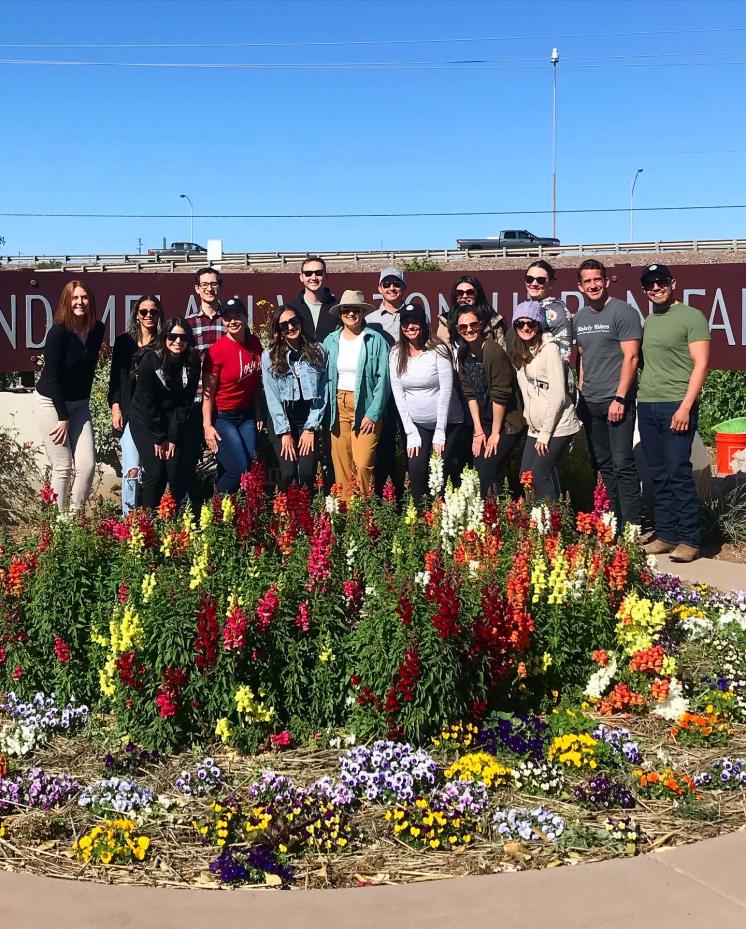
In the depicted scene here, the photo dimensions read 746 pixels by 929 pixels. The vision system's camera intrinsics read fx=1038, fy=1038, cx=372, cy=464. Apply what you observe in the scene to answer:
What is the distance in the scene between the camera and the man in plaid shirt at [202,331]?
22.3ft

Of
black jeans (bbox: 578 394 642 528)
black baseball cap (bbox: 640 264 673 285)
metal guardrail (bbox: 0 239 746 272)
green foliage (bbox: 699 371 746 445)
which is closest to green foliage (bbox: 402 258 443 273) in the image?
metal guardrail (bbox: 0 239 746 272)

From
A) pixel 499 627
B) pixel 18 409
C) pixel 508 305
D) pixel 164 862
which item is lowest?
pixel 164 862

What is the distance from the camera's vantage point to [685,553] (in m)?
6.97

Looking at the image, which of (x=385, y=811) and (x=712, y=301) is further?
(x=712, y=301)

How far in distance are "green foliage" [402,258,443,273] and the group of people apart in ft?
111

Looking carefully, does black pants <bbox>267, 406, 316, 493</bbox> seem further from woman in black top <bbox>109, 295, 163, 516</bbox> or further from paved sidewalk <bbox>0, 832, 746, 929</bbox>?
paved sidewalk <bbox>0, 832, 746, 929</bbox>

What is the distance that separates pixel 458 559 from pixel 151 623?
148 centimetres

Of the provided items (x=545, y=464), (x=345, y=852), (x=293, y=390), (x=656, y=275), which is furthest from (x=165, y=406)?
(x=345, y=852)

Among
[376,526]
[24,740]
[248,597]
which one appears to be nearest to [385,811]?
[248,597]

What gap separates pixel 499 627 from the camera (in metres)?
3.95

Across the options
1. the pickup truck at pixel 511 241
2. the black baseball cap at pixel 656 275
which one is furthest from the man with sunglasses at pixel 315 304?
the pickup truck at pixel 511 241

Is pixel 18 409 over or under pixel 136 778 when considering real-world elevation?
over

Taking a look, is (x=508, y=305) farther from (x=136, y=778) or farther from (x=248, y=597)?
(x=136, y=778)

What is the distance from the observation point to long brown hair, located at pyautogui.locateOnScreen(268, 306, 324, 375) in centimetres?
657
